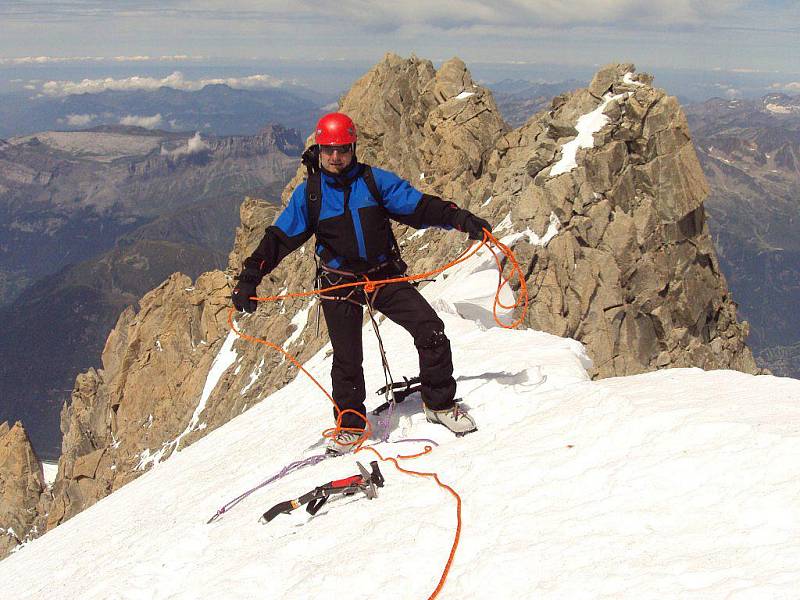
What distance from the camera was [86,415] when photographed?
52469 mm

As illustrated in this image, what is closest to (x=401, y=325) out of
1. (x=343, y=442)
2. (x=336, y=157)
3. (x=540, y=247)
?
(x=343, y=442)

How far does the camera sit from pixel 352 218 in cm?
730

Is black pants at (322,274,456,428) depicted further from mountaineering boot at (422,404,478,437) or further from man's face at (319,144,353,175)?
man's face at (319,144,353,175)

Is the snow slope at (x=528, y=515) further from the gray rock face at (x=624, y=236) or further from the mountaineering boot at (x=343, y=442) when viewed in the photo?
the gray rock face at (x=624, y=236)

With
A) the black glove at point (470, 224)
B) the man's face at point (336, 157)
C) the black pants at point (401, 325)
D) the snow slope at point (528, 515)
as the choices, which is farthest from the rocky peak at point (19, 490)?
the black glove at point (470, 224)

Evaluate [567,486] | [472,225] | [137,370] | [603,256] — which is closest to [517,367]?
[472,225]

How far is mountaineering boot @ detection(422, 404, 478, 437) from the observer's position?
747 centimetres

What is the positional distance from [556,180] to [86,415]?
1905 inches

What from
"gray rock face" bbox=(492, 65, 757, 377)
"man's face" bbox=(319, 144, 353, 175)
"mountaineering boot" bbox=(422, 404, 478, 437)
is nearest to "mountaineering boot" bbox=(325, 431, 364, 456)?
"mountaineering boot" bbox=(422, 404, 478, 437)

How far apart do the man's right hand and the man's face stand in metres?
1.78

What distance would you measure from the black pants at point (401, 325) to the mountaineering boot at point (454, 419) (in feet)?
0.28

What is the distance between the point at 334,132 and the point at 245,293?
2.36 m

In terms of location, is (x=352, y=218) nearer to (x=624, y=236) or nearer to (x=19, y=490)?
(x=624, y=236)

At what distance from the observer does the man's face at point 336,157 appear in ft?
22.9
